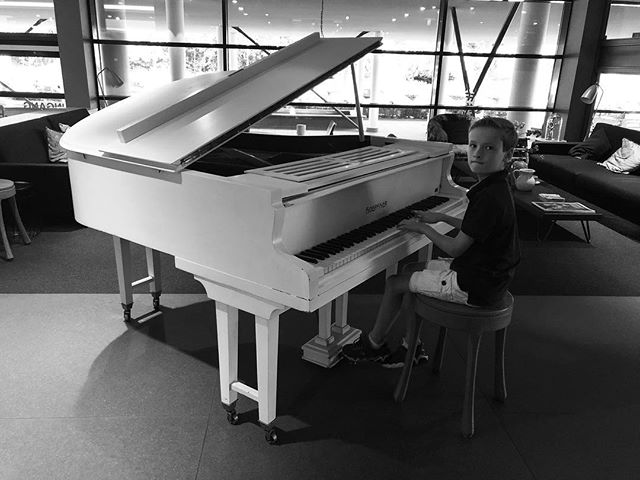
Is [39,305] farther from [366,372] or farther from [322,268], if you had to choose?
[322,268]

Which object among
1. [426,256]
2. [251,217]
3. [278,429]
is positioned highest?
[251,217]

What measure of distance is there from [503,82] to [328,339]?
22.5ft

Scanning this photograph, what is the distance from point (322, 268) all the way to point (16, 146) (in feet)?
14.2

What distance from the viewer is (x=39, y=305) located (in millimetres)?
3303

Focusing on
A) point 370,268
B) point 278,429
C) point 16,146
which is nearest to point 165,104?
point 370,268

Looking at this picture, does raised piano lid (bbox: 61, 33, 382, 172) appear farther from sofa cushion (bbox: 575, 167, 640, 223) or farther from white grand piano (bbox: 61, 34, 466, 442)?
sofa cushion (bbox: 575, 167, 640, 223)

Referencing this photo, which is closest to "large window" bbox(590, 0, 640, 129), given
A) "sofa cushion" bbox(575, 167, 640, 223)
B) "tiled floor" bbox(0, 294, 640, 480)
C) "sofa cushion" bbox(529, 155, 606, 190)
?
"sofa cushion" bbox(529, 155, 606, 190)

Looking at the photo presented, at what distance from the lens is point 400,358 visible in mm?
2730

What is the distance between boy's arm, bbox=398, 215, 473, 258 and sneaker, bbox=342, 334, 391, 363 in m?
0.56

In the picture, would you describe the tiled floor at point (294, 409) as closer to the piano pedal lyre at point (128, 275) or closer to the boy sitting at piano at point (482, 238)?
the piano pedal lyre at point (128, 275)

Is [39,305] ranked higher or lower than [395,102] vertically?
lower

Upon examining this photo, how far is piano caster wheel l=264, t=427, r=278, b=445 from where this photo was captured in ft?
6.99

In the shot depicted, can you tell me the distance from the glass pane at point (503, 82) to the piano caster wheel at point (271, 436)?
23.1 feet

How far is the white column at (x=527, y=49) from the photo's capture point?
7902mm
